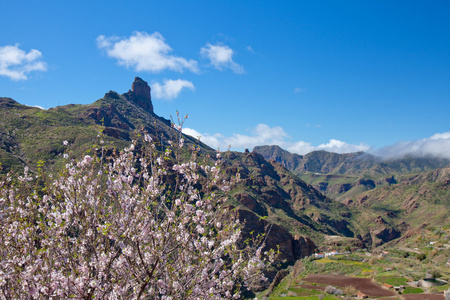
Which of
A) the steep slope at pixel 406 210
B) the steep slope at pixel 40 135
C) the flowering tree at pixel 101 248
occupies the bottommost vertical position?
the steep slope at pixel 406 210

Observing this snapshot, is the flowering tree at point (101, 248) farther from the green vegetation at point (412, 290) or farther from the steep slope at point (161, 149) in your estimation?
the green vegetation at point (412, 290)

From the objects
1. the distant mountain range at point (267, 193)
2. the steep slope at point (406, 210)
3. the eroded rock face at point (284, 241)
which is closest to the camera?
the eroded rock face at point (284, 241)

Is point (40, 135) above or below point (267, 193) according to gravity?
above

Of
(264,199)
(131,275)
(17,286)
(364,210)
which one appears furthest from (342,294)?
(364,210)

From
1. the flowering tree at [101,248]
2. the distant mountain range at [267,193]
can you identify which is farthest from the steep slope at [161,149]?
the flowering tree at [101,248]

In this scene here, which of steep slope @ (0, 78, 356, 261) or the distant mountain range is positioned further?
the distant mountain range

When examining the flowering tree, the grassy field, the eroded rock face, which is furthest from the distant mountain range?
the flowering tree

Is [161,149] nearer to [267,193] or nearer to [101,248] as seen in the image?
[101,248]

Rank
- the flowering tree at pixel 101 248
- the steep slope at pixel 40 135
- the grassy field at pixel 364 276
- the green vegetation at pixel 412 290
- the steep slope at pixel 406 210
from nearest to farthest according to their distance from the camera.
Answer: the flowering tree at pixel 101 248
the green vegetation at pixel 412 290
the grassy field at pixel 364 276
the steep slope at pixel 40 135
the steep slope at pixel 406 210

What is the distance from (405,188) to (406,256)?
194466 mm

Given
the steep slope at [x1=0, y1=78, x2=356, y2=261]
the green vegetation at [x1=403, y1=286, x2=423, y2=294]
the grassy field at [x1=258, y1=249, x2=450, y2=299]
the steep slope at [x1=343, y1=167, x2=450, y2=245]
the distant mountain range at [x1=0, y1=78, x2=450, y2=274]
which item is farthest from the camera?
the steep slope at [x1=343, y1=167, x2=450, y2=245]

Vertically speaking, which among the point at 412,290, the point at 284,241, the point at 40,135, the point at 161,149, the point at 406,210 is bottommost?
the point at 406,210

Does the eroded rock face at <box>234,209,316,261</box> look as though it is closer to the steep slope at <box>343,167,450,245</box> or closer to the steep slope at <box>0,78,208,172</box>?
the steep slope at <box>0,78,208,172</box>

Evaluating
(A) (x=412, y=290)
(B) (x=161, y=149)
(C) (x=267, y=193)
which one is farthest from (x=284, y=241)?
(A) (x=412, y=290)
